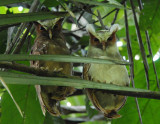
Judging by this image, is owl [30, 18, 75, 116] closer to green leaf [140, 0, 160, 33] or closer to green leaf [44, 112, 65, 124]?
green leaf [44, 112, 65, 124]

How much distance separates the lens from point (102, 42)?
236 centimetres

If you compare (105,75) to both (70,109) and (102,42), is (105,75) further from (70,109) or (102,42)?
(70,109)

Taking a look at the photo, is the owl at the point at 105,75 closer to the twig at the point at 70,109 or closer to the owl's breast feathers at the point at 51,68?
the owl's breast feathers at the point at 51,68

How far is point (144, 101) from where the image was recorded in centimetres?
222

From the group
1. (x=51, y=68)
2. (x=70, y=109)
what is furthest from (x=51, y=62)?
(x=70, y=109)

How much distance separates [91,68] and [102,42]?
283 mm

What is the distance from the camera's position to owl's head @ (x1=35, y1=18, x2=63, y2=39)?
8.07ft

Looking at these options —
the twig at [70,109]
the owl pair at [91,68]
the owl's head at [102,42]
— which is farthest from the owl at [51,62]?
the twig at [70,109]

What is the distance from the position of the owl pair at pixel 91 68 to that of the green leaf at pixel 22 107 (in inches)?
5.1

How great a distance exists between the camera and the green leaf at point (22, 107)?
2061 mm

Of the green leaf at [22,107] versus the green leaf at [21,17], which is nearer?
the green leaf at [21,17]

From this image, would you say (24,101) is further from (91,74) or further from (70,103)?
(70,103)

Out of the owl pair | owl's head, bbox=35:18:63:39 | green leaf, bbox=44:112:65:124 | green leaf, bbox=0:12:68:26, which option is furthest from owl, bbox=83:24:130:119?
green leaf, bbox=0:12:68:26

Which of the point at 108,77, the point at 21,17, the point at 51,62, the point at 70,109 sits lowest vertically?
the point at 70,109
